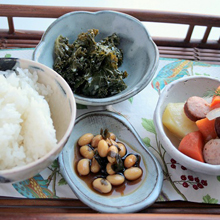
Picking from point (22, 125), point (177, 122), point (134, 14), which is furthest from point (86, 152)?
point (134, 14)

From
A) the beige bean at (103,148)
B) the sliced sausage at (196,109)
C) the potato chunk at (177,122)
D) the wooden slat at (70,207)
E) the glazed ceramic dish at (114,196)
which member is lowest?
the wooden slat at (70,207)

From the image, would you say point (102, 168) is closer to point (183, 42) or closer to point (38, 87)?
point (38, 87)

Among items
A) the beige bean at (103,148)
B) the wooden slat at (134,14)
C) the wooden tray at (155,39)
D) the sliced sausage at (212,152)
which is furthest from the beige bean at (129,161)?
the wooden slat at (134,14)

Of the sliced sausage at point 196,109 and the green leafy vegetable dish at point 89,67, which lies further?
the green leafy vegetable dish at point 89,67

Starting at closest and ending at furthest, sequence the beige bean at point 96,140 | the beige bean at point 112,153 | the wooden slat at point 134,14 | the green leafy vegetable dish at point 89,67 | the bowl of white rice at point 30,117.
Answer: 1. the bowl of white rice at point 30,117
2. the beige bean at point 112,153
3. the beige bean at point 96,140
4. the green leafy vegetable dish at point 89,67
5. the wooden slat at point 134,14

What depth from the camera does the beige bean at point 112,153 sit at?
131 cm

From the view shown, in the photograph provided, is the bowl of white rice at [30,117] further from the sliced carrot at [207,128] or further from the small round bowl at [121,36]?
the sliced carrot at [207,128]

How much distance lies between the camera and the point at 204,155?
4.39 ft

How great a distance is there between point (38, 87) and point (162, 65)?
923mm

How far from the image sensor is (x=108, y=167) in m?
1.32

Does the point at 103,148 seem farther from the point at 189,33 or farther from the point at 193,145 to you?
the point at 189,33

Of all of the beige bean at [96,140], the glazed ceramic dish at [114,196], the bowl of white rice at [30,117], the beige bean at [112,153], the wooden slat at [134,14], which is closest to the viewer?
the bowl of white rice at [30,117]

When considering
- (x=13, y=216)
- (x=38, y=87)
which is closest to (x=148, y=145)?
(x=38, y=87)

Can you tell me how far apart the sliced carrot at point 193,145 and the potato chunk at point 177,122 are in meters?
0.06
